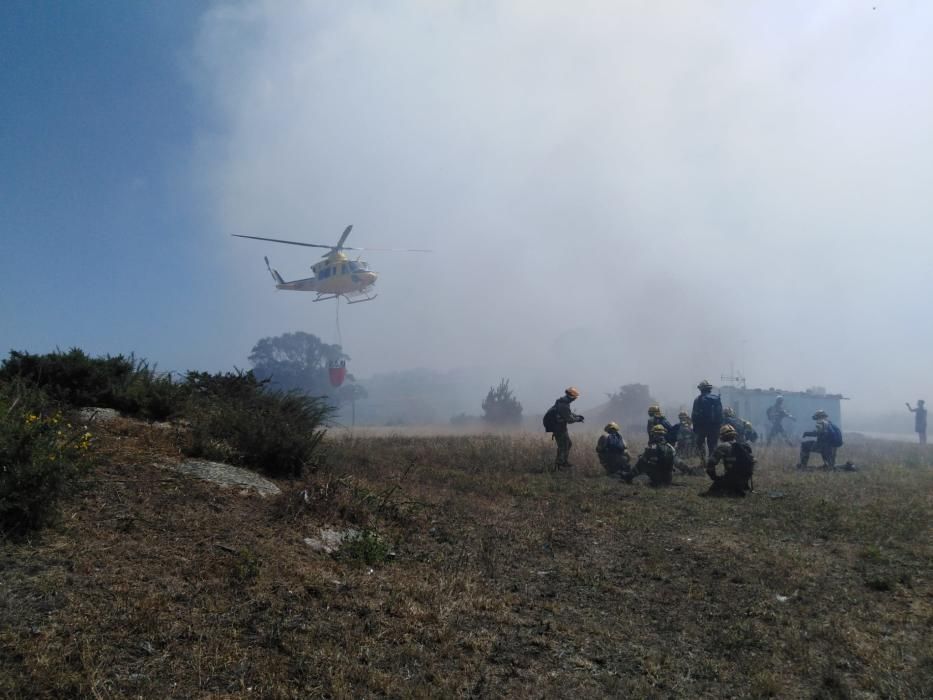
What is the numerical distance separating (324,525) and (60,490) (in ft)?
7.64

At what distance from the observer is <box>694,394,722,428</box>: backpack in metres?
14.5

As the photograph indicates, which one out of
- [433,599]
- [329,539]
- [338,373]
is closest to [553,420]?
[329,539]

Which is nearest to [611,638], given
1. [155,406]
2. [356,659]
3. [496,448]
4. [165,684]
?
[356,659]

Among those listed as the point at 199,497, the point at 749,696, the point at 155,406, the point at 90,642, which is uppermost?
the point at 155,406

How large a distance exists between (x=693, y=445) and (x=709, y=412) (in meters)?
1.47

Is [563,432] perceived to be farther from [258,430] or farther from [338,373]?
[338,373]

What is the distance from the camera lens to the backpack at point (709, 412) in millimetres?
14508

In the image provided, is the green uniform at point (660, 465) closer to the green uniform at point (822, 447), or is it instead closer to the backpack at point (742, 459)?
the backpack at point (742, 459)

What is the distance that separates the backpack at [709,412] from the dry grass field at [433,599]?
5.77 m

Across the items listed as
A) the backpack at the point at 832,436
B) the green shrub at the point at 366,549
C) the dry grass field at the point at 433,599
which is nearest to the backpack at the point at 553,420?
the dry grass field at the point at 433,599

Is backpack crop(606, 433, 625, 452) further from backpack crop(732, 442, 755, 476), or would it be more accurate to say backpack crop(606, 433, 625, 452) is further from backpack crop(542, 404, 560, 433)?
backpack crop(732, 442, 755, 476)

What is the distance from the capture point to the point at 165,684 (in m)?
3.59

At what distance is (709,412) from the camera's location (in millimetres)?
14523

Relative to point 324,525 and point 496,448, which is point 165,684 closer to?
point 324,525
